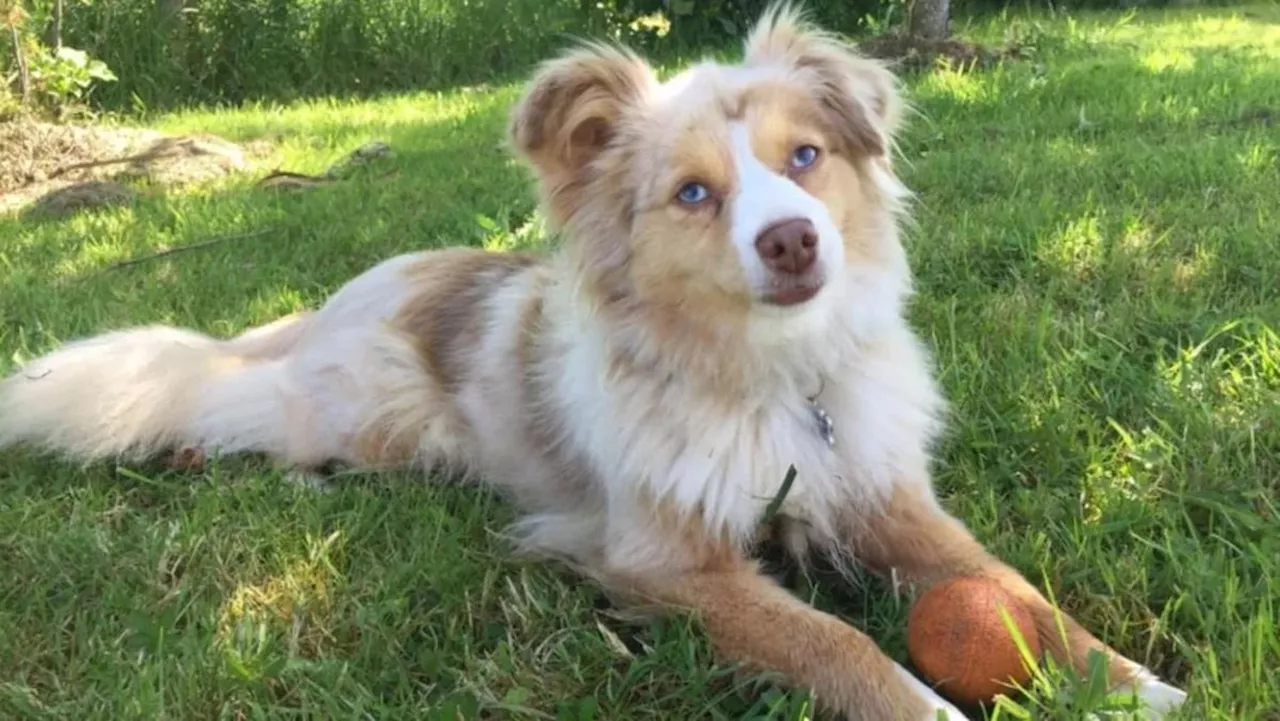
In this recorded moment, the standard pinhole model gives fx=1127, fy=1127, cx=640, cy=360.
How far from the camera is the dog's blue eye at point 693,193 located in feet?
8.23

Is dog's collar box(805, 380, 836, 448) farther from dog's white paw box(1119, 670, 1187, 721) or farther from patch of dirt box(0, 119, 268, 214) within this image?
patch of dirt box(0, 119, 268, 214)

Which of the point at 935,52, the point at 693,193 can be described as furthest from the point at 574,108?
the point at 935,52

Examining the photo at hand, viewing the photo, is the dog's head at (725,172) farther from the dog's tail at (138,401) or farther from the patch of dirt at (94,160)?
the patch of dirt at (94,160)

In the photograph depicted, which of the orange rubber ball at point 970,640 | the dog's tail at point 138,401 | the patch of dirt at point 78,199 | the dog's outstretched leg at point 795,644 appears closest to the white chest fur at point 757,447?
the dog's outstretched leg at point 795,644

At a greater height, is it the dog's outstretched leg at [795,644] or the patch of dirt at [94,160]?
the dog's outstretched leg at [795,644]

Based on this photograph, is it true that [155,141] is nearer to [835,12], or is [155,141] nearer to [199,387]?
[199,387]

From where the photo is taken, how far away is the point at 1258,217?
4121 millimetres

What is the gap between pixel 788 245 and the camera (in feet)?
7.64

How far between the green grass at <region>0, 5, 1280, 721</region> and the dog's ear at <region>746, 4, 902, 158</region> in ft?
2.70

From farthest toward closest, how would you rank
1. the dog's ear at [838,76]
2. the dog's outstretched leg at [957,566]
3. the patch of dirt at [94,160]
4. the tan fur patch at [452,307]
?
the patch of dirt at [94,160] → the tan fur patch at [452,307] → the dog's ear at [838,76] → the dog's outstretched leg at [957,566]

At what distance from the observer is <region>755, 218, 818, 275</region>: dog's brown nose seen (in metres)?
2.32

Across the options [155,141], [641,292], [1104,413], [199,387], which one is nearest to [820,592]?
[641,292]

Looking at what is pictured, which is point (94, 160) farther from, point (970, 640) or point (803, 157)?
point (970, 640)

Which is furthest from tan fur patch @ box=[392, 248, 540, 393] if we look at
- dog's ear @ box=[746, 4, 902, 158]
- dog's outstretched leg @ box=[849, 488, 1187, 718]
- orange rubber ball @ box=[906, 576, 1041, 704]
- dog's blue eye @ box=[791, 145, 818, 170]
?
orange rubber ball @ box=[906, 576, 1041, 704]
